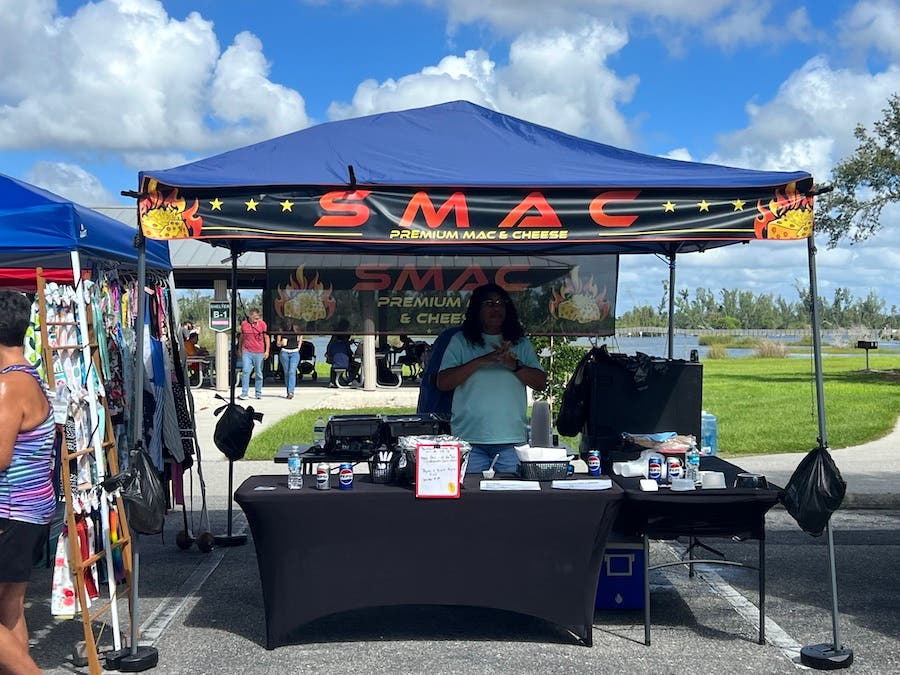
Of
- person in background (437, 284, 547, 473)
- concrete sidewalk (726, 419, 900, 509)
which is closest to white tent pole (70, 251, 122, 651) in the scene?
person in background (437, 284, 547, 473)

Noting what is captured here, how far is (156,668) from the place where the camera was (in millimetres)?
5184

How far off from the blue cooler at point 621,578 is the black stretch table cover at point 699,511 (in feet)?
1.63

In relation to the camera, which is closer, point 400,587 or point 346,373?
point 400,587

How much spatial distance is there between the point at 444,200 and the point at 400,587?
2.04 m

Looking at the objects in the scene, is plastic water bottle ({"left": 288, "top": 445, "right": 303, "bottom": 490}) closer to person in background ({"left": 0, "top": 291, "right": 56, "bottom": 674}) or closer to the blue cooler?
person in background ({"left": 0, "top": 291, "right": 56, "bottom": 674})

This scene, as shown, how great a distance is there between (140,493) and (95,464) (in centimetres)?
34

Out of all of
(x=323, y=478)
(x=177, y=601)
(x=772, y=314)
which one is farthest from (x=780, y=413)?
(x=772, y=314)

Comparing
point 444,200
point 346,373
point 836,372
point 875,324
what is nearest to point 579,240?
point 444,200

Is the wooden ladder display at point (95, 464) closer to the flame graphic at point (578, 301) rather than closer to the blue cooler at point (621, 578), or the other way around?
the blue cooler at point (621, 578)

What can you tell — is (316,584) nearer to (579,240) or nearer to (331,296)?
(579,240)

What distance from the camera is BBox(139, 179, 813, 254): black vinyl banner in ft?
17.5

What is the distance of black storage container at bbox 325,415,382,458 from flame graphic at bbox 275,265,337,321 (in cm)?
189

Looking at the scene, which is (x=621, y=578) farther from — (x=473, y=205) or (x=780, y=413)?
(x=780, y=413)

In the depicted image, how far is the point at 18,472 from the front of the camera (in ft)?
13.9
